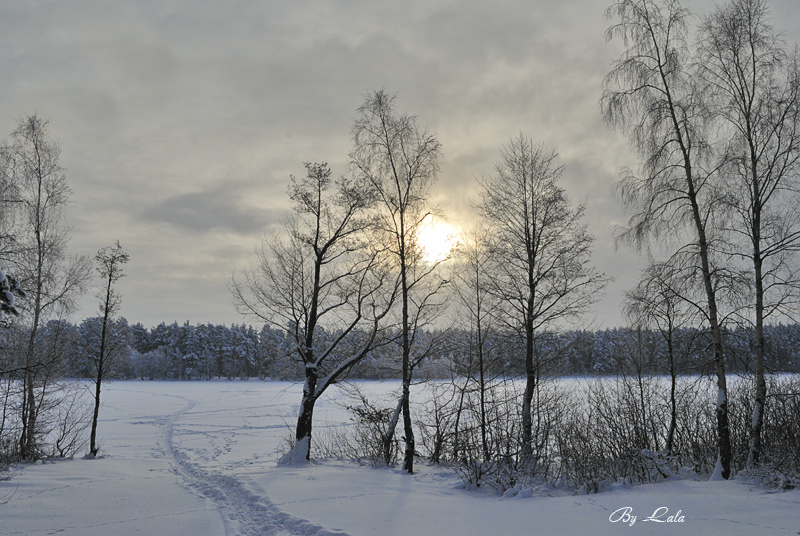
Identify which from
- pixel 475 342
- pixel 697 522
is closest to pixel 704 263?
pixel 697 522

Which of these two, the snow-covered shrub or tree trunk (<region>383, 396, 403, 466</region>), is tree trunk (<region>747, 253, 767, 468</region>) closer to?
tree trunk (<region>383, 396, 403, 466</region>)

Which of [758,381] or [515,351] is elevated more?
[515,351]

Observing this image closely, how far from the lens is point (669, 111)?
1072 cm

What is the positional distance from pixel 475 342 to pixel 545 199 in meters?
6.82

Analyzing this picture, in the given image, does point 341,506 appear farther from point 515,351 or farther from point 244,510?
point 515,351

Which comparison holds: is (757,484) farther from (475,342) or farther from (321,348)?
(321,348)
